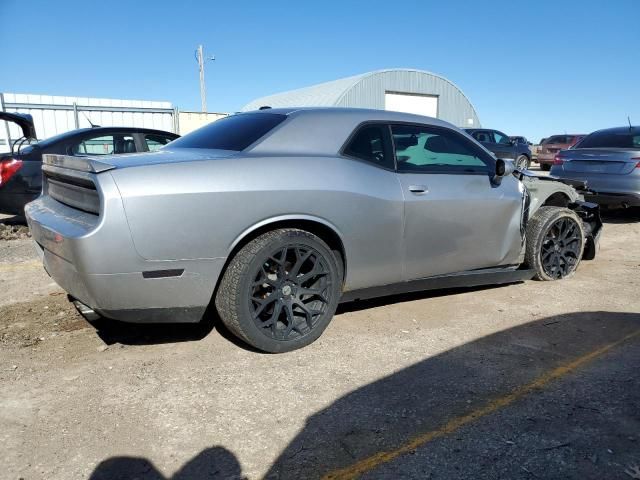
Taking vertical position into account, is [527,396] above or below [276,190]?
below

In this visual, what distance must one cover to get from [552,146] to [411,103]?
1150 cm

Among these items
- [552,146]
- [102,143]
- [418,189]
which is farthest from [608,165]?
[552,146]

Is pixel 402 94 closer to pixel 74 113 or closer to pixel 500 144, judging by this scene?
pixel 500 144

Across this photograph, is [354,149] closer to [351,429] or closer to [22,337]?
[351,429]

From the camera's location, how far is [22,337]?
3.28 meters

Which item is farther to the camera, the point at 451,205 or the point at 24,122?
the point at 24,122

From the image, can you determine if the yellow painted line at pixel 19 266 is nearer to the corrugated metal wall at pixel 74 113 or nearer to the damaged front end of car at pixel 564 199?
the damaged front end of car at pixel 564 199

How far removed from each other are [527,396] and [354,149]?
1775 mm

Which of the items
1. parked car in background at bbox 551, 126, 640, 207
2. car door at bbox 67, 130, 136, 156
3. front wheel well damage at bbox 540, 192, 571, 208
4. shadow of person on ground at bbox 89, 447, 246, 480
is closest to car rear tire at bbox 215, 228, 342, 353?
shadow of person on ground at bbox 89, 447, 246, 480

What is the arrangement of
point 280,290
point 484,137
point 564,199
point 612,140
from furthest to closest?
point 484,137, point 612,140, point 564,199, point 280,290

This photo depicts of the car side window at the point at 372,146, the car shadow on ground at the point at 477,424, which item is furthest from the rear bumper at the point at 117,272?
the car side window at the point at 372,146

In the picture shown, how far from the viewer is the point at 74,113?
50.2 ft

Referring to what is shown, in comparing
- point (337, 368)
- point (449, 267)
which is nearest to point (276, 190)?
point (337, 368)

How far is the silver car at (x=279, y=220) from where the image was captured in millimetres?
2541
